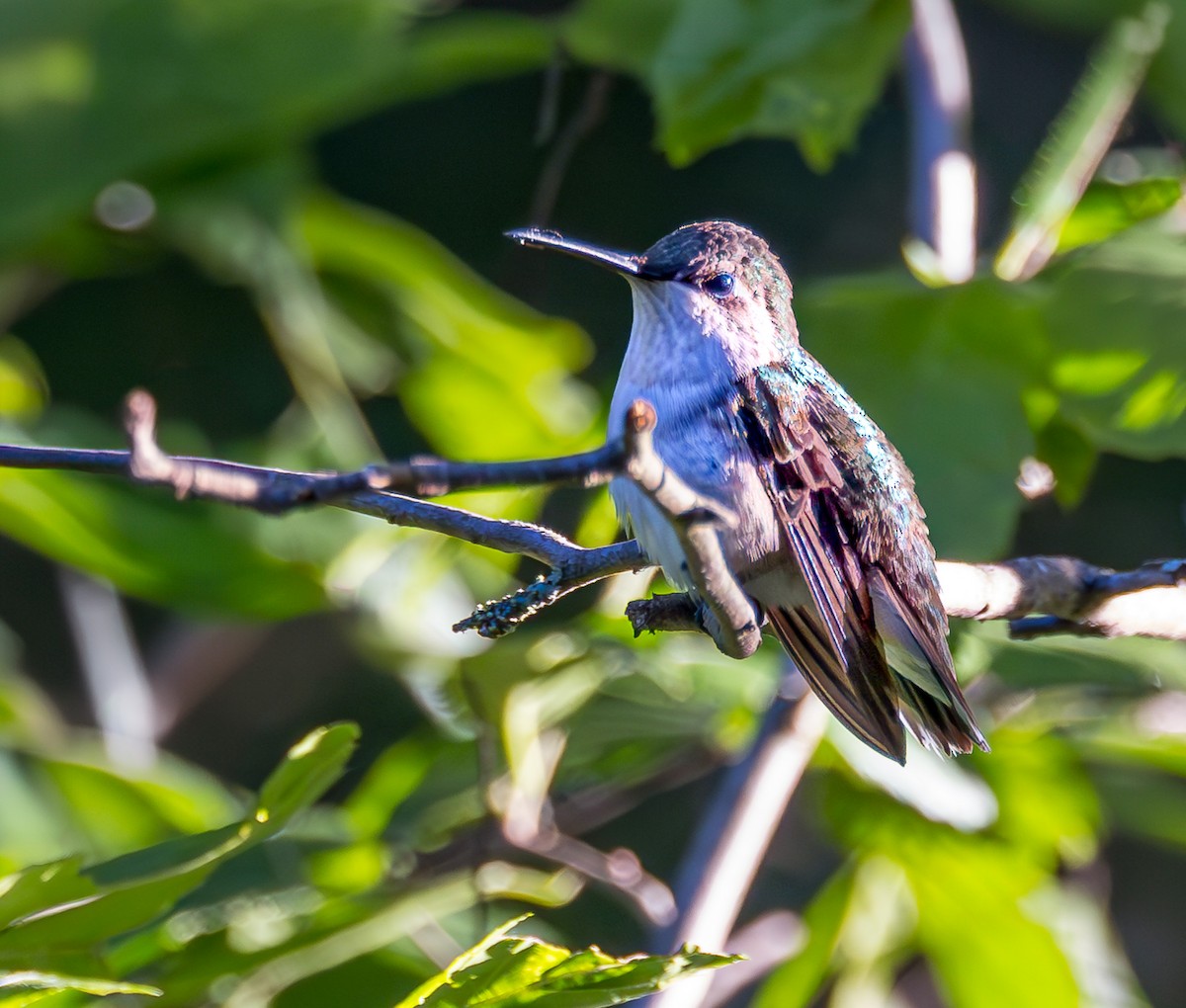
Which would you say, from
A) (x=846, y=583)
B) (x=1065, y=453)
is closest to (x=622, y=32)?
(x=1065, y=453)

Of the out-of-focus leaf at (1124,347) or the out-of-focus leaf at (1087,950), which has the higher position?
the out-of-focus leaf at (1124,347)

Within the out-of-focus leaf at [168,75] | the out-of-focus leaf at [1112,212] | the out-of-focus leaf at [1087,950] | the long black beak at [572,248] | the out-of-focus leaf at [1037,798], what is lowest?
the out-of-focus leaf at [1087,950]

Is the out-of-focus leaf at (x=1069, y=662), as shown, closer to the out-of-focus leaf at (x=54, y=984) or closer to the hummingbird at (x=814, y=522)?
the hummingbird at (x=814, y=522)

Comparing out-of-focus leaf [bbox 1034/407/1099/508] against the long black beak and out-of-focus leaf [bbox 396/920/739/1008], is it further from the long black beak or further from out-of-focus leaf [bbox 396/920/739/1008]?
out-of-focus leaf [bbox 396/920/739/1008]

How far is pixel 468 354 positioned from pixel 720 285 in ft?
2.19

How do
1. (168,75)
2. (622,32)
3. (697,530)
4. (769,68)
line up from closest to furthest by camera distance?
(697,530), (769,68), (622,32), (168,75)

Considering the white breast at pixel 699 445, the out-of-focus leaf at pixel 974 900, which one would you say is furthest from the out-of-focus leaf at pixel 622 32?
the out-of-focus leaf at pixel 974 900

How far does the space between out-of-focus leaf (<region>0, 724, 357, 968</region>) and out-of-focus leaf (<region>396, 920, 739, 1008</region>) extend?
8.0 inches

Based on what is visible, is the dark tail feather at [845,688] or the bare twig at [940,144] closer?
the dark tail feather at [845,688]

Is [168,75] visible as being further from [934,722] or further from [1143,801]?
[1143,801]

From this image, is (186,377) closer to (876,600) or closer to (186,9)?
(186,9)

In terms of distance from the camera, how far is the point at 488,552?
1.62 meters

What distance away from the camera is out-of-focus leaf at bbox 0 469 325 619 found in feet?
5.48

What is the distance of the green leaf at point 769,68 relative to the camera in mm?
1499
